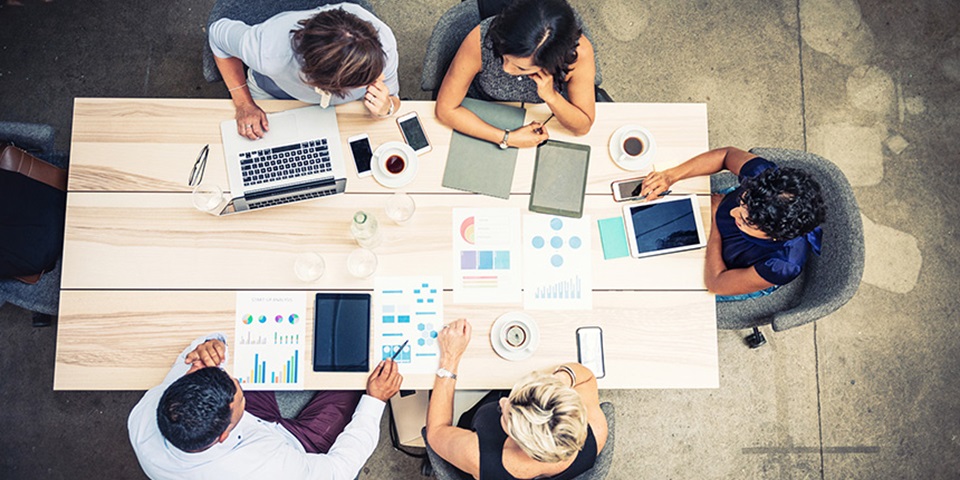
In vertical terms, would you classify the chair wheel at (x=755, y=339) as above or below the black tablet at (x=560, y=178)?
below

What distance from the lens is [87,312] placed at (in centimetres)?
179

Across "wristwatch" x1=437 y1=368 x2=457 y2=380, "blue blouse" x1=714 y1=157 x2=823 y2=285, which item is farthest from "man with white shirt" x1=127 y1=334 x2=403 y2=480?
"blue blouse" x1=714 y1=157 x2=823 y2=285

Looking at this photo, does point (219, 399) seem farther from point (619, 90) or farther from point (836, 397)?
point (836, 397)

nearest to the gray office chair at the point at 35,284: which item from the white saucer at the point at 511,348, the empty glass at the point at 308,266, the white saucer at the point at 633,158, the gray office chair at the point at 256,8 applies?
the gray office chair at the point at 256,8

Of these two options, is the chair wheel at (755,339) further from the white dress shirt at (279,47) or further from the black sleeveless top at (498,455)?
the white dress shirt at (279,47)

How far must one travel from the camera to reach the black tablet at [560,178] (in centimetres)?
185

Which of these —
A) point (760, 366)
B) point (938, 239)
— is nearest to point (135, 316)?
point (760, 366)

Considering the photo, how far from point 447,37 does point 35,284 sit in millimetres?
1717

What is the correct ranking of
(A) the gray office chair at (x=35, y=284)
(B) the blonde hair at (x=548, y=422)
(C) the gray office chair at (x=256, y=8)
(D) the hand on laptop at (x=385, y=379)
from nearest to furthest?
(B) the blonde hair at (x=548, y=422), (D) the hand on laptop at (x=385, y=379), (C) the gray office chair at (x=256, y=8), (A) the gray office chair at (x=35, y=284)

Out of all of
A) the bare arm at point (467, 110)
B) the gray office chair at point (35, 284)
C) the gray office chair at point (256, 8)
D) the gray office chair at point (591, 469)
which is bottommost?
the gray office chair at point (591, 469)

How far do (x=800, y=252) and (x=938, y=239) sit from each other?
1.45 metres

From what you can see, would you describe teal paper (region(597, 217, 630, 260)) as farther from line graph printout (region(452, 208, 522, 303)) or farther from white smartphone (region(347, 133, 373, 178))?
white smartphone (region(347, 133, 373, 178))

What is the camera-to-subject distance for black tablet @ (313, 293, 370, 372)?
178 centimetres

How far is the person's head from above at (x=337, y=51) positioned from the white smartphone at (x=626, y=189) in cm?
80
